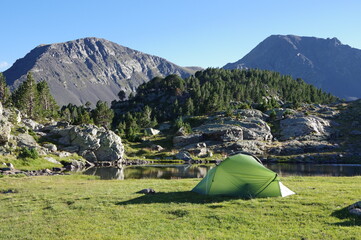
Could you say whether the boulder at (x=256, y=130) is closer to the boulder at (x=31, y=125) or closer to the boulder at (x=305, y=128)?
the boulder at (x=305, y=128)

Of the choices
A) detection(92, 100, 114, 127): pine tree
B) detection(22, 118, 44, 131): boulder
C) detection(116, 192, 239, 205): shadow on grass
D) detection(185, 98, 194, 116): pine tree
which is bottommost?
detection(116, 192, 239, 205): shadow on grass

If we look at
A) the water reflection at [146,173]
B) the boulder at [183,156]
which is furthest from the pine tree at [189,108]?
the water reflection at [146,173]

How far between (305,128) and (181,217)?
Answer: 433 feet

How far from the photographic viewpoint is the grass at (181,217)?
633 inches

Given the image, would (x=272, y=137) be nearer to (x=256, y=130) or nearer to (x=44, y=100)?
(x=256, y=130)

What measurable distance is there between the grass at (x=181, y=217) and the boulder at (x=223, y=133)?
337ft

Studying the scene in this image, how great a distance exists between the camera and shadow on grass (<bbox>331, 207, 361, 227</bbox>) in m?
16.6

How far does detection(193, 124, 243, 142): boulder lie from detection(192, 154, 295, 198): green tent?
333 ft

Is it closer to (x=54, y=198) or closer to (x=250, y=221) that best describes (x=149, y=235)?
(x=250, y=221)

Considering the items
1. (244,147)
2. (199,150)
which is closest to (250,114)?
(244,147)

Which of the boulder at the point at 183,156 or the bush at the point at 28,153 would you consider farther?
the boulder at the point at 183,156

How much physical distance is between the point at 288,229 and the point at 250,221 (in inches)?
93.2

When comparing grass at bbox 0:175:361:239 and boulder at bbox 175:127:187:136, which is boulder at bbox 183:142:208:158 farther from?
grass at bbox 0:175:361:239

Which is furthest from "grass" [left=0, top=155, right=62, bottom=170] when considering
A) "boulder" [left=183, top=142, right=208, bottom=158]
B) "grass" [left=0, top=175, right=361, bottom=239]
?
"boulder" [left=183, top=142, right=208, bottom=158]
